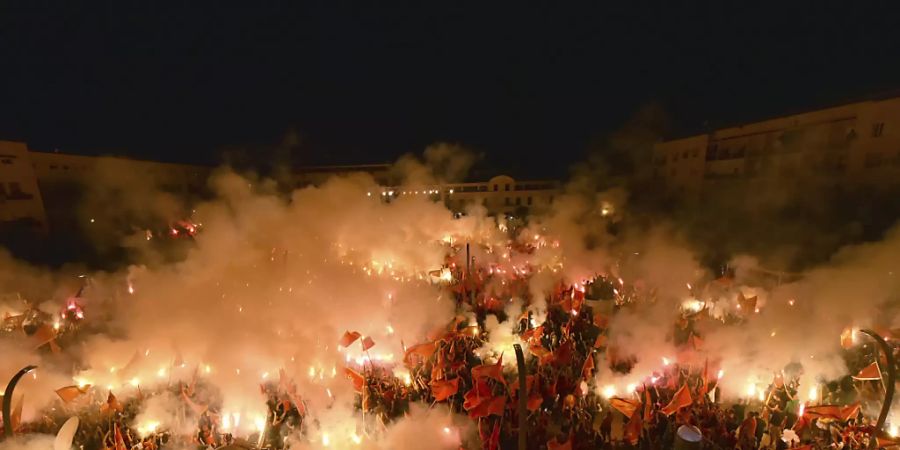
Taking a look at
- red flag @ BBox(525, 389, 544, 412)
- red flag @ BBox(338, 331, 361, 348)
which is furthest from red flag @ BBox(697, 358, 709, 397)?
red flag @ BBox(338, 331, 361, 348)

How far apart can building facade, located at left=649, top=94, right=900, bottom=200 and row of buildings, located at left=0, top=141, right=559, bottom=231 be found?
6.88 m

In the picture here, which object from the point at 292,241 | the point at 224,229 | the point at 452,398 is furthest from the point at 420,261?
the point at 452,398

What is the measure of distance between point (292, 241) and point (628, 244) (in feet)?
37.6

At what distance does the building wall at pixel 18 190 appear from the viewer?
15672mm

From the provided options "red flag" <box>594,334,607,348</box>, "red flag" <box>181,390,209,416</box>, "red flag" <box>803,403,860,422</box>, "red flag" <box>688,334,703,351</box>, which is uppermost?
"red flag" <box>688,334,703,351</box>

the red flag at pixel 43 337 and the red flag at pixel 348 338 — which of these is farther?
the red flag at pixel 43 337

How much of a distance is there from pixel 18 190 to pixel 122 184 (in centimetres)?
410

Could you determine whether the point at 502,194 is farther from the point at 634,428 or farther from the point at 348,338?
the point at 634,428

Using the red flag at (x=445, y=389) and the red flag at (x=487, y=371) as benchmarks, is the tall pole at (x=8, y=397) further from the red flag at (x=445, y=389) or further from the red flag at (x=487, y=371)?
the red flag at (x=487, y=371)

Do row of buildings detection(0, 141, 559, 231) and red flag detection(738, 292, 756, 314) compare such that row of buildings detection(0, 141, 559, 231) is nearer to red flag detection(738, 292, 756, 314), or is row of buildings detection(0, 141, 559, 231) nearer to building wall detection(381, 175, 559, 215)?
building wall detection(381, 175, 559, 215)

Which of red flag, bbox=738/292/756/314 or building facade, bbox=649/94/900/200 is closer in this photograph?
red flag, bbox=738/292/756/314

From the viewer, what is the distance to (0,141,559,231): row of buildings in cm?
1598

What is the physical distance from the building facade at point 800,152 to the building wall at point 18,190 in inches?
1002

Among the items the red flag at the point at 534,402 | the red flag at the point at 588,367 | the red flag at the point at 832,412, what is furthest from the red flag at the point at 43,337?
the red flag at the point at 832,412
